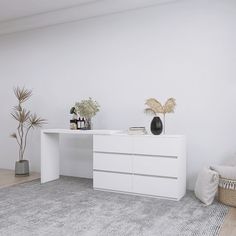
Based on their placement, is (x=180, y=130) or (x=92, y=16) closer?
(x=180, y=130)

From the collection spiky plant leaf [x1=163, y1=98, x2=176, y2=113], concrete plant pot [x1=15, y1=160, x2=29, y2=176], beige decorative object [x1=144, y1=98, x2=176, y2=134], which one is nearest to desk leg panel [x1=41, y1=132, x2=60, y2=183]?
concrete plant pot [x1=15, y1=160, x2=29, y2=176]

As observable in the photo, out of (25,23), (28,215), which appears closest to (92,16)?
(25,23)

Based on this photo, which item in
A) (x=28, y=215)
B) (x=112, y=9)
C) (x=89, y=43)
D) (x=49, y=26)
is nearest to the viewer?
(x=28, y=215)

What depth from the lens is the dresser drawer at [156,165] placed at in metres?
3.62

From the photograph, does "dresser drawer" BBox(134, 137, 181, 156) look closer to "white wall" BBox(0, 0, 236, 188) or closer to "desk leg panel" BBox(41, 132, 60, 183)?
"white wall" BBox(0, 0, 236, 188)

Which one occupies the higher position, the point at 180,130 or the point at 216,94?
the point at 216,94

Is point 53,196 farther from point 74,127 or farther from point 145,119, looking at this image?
point 145,119

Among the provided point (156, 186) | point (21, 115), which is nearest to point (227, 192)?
point (156, 186)

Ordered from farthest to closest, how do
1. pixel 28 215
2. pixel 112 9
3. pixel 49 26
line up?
pixel 49 26 < pixel 112 9 < pixel 28 215

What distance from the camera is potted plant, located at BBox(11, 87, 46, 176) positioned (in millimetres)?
5105

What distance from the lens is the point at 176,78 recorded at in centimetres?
427

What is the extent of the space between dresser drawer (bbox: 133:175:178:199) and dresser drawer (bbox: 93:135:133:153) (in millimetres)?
393

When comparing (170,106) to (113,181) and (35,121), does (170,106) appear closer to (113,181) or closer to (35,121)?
(113,181)

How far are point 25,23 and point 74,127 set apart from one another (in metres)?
2.30
